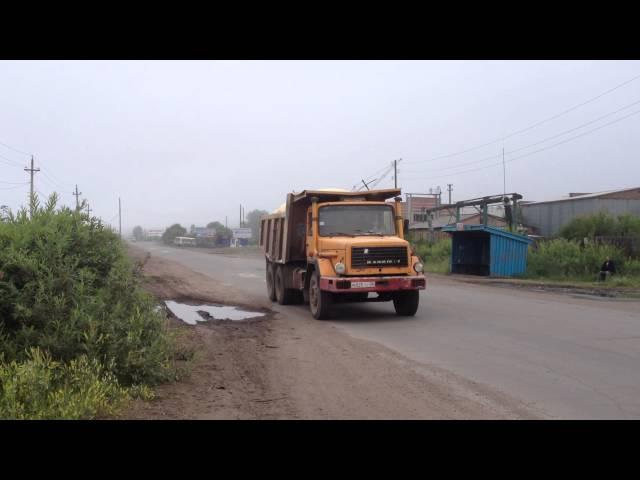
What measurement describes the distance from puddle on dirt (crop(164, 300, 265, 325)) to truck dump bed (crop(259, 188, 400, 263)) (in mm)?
1764

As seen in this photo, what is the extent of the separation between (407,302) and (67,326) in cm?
798

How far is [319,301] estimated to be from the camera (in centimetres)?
1215

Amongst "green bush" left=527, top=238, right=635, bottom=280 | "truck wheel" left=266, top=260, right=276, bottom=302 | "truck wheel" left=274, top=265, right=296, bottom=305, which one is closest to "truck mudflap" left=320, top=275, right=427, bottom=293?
"truck wheel" left=274, top=265, right=296, bottom=305

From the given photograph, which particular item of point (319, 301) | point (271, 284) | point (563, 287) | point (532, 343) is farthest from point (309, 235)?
point (563, 287)

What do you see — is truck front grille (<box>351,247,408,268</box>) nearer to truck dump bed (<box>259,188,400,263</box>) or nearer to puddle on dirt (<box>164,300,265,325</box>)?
truck dump bed (<box>259,188,400,263</box>)

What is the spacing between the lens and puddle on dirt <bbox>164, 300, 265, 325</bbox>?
12758mm

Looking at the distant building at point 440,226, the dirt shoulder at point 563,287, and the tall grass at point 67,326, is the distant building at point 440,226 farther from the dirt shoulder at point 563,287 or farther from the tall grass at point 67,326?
the tall grass at point 67,326

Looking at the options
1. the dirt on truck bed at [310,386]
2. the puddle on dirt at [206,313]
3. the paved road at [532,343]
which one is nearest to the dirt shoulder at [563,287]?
the paved road at [532,343]

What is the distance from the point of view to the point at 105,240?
289 inches

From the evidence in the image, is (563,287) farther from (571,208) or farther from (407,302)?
(571,208)

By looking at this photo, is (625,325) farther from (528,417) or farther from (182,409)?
(182,409)

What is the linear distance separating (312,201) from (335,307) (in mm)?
2862

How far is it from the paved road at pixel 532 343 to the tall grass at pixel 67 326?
385cm
